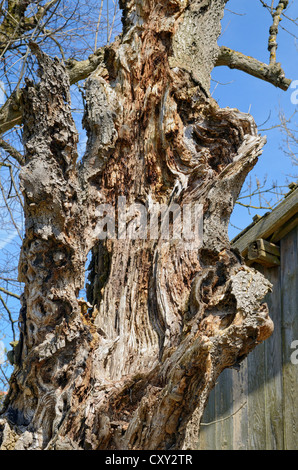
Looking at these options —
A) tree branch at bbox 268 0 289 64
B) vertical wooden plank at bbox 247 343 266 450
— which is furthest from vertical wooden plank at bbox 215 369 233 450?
tree branch at bbox 268 0 289 64

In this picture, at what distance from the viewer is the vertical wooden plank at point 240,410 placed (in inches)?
200

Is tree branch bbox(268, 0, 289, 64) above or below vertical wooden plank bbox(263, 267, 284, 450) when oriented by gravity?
above

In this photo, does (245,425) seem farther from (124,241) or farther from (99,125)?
(99,125)

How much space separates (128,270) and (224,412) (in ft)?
10.3

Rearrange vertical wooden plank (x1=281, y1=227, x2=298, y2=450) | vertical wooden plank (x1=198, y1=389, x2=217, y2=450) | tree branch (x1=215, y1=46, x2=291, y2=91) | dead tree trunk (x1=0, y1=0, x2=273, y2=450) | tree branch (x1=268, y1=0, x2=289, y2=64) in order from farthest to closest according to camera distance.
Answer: tree branch (x1=268, y1=0, x2=289, y2=64), vertical wooden plank (x1=198, y1=389, x2=217, y2=450), tree branch (x1=215, y1=46, x2=291, y2=91), vertical wooden plank (x1=281, y1=227, x2=298, y2=450), dead tree trunk (x1=0, y1=0, x2=273, y2=450)

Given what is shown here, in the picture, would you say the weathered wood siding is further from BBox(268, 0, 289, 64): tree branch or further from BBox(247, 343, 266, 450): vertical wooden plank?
BBox(268, 0, 289, 64): tree branch

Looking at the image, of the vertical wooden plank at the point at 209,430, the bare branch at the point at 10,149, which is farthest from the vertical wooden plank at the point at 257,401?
the bare branch at the point at 10,149

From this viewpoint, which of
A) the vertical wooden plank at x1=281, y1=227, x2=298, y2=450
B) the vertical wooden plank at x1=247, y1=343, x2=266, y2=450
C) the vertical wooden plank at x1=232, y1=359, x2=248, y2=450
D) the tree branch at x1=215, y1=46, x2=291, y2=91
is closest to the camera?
the vertical wooden plank at x1=281, y1=227, x2=298, y2=450

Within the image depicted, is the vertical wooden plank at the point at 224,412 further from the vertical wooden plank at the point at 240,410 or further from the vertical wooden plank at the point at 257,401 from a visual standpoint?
the vertical wooden plank at the point at 257,401

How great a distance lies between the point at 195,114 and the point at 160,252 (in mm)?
892

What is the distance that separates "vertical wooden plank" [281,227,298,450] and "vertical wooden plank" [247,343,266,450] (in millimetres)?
268

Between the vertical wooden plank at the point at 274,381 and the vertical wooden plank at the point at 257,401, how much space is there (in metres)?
0.05

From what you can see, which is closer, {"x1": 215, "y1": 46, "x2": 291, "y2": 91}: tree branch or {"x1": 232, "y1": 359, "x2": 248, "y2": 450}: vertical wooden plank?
{"x1": 232, "y1": 359, "x2": 248, "y2": 450}: vertical wooden plank

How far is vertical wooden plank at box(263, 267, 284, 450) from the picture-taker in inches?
186
